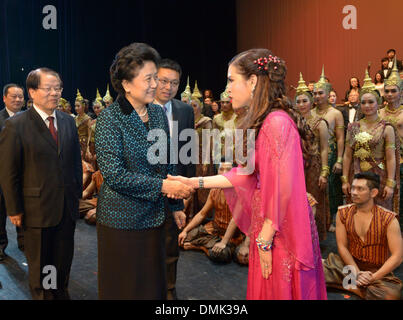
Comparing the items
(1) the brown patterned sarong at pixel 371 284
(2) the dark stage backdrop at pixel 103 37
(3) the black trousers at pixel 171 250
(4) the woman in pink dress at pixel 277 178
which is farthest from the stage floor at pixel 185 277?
(2) the dark stage backdrop at pixel 103 37

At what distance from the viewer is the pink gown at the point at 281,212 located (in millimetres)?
1431

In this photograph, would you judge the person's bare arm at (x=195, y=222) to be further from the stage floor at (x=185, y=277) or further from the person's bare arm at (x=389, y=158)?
the person's bare arm at (x=389, y=158)

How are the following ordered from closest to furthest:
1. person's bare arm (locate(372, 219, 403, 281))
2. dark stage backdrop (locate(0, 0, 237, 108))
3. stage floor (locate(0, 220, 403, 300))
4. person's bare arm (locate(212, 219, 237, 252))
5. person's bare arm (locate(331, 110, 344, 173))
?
person's bare arm (locate(372, 219, 403, 281))
stage floor (locate(0, 220, 403, 300))
person's bare arm (locate(212, 219, 237, 252))
person's bare arm (locate(331, 110, 344, 173))
dark stage backdrop (locate(0, 0, 237, 108))

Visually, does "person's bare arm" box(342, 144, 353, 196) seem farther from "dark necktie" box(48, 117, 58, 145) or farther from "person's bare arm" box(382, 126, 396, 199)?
"dark necktie" box(48, 117, 58, 145)

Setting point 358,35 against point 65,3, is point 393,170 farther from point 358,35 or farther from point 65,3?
point 65,3

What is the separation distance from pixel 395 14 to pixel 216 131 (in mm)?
6083

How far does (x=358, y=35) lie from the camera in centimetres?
924

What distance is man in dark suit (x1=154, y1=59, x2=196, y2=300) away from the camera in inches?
97.9

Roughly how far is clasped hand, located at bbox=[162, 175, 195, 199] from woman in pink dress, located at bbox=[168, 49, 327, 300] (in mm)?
309

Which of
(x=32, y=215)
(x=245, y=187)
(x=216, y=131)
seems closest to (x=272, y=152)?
(x=245, y=187)

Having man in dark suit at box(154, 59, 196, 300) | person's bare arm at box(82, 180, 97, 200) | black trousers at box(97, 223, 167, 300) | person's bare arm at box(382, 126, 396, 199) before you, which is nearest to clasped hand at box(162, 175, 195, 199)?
black trousers at box(97, 223, 167, 300)

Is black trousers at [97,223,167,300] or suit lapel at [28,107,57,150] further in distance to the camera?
suit lapel at [28,107,57,150]

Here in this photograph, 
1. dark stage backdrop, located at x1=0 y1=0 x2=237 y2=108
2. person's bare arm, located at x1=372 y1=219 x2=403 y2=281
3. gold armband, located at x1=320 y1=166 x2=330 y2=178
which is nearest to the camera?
person's bare arm, located at x1=372 y1=219 x2=403 y2=281

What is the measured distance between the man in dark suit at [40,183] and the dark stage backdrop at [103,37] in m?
8.75
